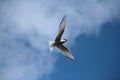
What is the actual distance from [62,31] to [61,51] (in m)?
0.48

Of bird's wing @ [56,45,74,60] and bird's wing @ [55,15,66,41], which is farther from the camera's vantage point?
bird's wing @ [56,45,74,60]

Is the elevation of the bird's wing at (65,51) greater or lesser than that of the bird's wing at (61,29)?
lesser

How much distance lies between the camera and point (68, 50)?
12.9m

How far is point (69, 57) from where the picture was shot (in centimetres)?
1270

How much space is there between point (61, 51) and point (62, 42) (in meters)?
0.29

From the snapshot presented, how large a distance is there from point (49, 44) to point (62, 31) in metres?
0.41

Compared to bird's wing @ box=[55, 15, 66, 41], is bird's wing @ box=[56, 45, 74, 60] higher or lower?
lower

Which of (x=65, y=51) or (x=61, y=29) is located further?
(x=65, y=51)

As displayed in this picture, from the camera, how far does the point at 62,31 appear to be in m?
12.6

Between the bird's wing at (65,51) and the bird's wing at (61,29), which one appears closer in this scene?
the bird's wing at (61,29)

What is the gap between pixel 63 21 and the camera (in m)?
12.6

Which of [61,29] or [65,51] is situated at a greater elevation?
[61,29]

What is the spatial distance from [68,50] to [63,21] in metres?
0.71
